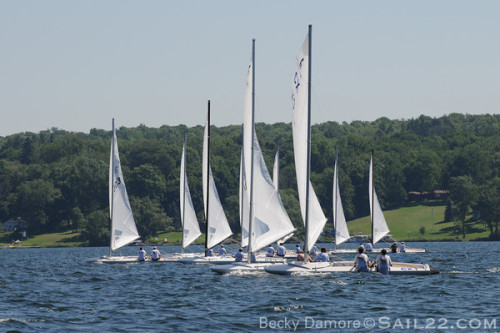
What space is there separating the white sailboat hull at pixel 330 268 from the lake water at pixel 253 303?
424 millimetres

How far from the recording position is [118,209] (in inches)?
2598

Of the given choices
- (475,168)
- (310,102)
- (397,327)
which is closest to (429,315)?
(397,327)

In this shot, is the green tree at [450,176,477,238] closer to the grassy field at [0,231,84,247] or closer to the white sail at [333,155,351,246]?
the grassy field at [0,231,84,247]

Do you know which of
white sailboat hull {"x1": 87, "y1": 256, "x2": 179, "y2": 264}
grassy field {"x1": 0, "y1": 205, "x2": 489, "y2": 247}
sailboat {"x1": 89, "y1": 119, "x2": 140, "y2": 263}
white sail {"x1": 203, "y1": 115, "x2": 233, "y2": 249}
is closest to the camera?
white sail {"x1": 203, "y1": 115, "x2": 233, "y2": 249}

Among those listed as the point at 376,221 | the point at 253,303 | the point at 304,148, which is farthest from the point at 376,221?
the point at 253,303

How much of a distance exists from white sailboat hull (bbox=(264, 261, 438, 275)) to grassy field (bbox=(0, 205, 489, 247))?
10676 cm

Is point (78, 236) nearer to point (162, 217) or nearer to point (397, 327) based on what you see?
point (162, 217)

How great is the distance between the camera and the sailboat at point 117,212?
65.4m

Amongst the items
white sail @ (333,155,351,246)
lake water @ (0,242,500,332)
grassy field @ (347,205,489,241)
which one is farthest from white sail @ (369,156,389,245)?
grassy field @ (347,205,489,241)

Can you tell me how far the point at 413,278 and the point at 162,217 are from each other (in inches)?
4788

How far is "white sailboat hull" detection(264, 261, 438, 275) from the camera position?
43938 mm

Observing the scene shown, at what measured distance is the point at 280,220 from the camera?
46750mm

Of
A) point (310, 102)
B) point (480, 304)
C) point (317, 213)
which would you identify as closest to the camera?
point (480, 304)

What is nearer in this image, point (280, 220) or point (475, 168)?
point (280, 220)
